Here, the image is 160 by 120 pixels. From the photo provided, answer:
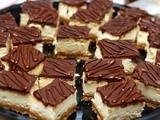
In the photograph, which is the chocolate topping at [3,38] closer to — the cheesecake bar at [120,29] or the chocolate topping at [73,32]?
the chocolate topping at [73,32]

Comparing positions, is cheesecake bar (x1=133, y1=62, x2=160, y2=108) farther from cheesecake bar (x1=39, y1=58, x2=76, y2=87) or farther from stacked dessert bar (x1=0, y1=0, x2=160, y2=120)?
cheesecake bar (x1=39, y1=58, x2=76, y2=87)

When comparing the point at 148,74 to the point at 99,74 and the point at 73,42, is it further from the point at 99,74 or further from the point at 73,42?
the point at 73,42

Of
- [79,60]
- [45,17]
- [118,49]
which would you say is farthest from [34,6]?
[118,49]

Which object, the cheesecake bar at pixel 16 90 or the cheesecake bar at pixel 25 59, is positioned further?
the cheesecake bar at pixel 25 59

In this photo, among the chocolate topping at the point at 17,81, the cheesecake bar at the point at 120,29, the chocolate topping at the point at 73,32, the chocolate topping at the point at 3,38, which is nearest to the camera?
the chocolate topping at the point at 17,81

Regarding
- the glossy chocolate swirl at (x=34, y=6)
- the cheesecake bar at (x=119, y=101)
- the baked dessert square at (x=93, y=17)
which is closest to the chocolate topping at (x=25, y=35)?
the glossy chocolate swirl at (x=34, y=6)
